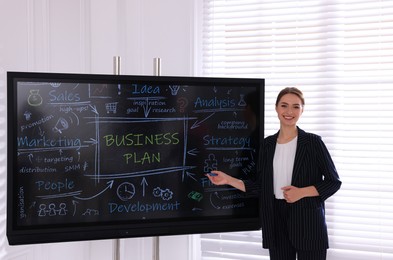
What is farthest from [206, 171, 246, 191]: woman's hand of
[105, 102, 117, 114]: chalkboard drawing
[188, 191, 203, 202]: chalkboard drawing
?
[105, 102, 117, 114]: chalkboard drawing

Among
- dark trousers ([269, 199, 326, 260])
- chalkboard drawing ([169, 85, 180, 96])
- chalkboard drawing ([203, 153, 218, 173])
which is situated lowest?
dark trousers ([269, 199, 326, 260])

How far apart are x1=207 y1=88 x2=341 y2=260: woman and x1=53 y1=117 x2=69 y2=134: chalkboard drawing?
82 cm

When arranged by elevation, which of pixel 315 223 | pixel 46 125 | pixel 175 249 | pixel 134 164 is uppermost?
pixel 46 125

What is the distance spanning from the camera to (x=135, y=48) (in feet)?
9.81

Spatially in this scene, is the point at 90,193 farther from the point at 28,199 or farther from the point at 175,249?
the point at 175,249

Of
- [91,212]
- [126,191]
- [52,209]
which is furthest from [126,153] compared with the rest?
[52,209]

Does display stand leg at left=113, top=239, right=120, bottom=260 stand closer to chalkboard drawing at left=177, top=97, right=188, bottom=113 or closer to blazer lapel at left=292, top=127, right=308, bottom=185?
chalkboard drawing at left=177, top=97, right=188, bottom=113

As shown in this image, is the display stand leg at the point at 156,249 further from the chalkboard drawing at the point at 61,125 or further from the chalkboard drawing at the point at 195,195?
the chalkboard drawing at the point at 61,125

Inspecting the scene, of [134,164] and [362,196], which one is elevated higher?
[134,164]

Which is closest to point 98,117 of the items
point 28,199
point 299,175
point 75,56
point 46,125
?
point 46,125

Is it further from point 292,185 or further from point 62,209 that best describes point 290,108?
point 62,209

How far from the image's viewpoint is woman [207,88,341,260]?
2.32 m

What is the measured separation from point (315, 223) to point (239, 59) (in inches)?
47.1

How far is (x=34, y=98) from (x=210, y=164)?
0.98m
